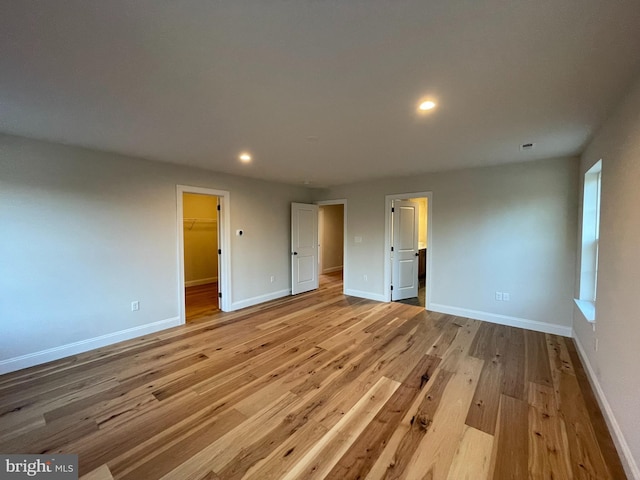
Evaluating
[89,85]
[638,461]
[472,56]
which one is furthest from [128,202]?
[638,461]

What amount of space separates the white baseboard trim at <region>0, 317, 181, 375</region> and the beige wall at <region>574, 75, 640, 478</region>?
4.65 metres

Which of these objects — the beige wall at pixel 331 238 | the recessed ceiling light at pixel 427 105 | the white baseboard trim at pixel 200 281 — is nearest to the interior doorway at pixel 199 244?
the white baseboard trim at pixel 200 281

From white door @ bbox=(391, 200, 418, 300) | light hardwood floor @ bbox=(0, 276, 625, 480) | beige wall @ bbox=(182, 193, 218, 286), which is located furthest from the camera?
beige wall @ bbox=(182, 193, 218, 286)

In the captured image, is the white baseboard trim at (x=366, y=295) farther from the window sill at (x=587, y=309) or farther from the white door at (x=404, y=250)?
the window sill at (x=587, y=309)

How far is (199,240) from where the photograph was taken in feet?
23.0

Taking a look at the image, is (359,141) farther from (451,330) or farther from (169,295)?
(169,295)

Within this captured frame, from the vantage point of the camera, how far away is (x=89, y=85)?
172 centimetres

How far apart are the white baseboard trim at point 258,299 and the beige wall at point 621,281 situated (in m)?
4.54

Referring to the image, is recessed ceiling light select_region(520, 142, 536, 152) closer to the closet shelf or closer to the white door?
the white door

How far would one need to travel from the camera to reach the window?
299cm

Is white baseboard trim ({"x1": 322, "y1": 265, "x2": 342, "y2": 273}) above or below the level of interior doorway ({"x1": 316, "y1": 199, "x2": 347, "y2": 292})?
below

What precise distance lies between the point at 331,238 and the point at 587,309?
6.59 meters

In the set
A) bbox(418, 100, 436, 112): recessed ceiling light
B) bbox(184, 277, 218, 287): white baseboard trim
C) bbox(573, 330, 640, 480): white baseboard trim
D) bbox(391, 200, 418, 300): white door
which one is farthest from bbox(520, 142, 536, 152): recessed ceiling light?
bbox(184, 277, 218, 287): white baseboard trim

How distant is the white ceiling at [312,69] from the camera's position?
1153mm
